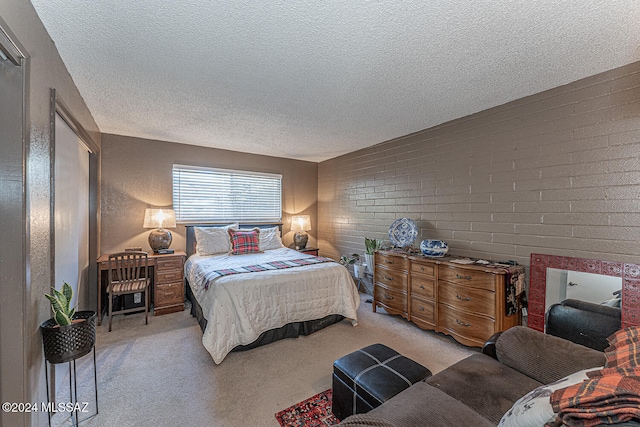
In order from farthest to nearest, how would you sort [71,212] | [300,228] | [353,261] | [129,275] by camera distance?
1. [300,228]
2. [353,261]
3. [129,275]
4. [71,212]

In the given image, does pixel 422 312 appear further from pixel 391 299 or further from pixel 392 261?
pixel 392 261

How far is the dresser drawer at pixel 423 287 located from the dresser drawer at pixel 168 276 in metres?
3.12

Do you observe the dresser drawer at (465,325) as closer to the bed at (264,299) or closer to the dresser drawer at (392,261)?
the dresser drawer at (392,261)

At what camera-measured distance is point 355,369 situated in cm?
163

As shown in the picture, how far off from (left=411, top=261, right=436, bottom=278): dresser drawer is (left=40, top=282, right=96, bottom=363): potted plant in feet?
9.81

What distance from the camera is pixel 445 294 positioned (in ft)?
9.32

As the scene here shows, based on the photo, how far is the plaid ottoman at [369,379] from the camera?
145cm

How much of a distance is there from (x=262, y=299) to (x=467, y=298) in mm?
2063

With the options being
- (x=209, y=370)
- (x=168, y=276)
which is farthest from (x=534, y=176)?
(x=168, y=276)

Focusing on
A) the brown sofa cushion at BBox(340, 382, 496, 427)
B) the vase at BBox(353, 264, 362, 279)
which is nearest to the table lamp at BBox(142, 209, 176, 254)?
the vase at BBox(353, 264, 362, 279)

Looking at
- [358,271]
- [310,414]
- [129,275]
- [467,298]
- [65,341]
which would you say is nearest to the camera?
[65,341]

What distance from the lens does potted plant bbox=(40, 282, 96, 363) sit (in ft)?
4.91

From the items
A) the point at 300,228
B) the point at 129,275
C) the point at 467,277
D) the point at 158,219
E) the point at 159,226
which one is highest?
the point at 158,219

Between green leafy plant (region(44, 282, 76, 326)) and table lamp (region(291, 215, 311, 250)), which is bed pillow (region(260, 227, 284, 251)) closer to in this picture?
table lamp (region(291, 215, 311, 250))
